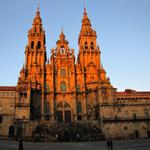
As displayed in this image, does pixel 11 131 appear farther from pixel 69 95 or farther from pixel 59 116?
pixel 69 95

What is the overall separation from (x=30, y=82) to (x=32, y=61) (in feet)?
32.0

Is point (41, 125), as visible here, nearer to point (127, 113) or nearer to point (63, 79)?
point (63, 79)

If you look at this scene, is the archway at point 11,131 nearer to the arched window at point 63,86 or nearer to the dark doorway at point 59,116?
the dark doorway at point 59,116

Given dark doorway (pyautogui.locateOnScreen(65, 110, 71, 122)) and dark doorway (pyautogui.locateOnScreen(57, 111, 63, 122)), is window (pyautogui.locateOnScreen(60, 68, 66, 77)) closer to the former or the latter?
dark doorway (pyautogui.locateOnScreen(65, 110, 71, 122))

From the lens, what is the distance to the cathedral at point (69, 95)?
53562 mm

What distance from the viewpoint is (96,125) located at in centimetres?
5200

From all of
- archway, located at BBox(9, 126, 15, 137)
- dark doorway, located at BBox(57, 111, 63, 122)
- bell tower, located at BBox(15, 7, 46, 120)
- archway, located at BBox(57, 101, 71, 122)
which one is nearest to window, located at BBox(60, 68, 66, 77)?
bell tower, located at BBox(15, 7, 46, 120)

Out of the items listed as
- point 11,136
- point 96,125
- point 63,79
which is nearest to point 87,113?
point 96,125

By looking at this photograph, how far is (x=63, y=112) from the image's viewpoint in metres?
60.6

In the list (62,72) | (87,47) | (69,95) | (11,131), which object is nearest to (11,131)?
(11,131)

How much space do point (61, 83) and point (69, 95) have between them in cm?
467

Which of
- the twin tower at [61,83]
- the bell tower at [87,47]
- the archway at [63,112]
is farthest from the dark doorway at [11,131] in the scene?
the bell tower at [87,47]

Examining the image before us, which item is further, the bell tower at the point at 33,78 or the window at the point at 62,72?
the window at the point at 62,72

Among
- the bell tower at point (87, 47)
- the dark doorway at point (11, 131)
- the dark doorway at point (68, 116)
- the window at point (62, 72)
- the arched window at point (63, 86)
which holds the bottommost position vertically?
the dark doorway at point (11, 131)
